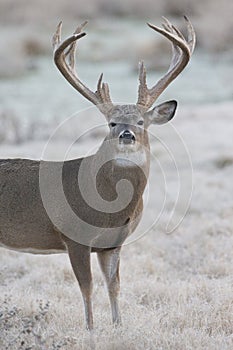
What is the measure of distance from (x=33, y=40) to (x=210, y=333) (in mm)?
21170

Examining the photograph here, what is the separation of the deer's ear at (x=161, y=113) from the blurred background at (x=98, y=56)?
8.56 metres

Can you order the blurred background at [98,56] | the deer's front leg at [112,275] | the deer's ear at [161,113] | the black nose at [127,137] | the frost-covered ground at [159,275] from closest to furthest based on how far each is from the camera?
the black nose at [127,137] < the frost-covered ground at [159,275] < the deer's ear at [161,113] < the deer's front leg at [112,275] < the blurred background at [98,56]

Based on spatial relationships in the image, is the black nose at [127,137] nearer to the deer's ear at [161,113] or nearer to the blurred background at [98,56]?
the deer's ear at [161,113]

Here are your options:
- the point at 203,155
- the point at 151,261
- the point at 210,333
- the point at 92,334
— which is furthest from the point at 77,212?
the point at 203,155

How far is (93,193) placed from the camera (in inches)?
229

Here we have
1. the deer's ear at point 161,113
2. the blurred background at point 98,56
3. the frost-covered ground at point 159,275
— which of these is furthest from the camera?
the blurred background at point 98,56

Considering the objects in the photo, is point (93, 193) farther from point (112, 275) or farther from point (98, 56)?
point (98, 56)

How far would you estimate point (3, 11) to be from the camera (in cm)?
3145

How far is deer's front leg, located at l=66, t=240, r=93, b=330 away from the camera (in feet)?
18.7

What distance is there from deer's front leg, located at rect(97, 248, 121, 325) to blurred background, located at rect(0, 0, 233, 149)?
840 centimetres

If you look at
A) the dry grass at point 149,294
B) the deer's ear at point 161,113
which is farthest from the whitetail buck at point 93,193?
the dry grass at point 149,294

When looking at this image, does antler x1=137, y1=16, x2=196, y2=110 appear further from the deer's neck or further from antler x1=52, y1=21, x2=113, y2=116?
the deer's neck

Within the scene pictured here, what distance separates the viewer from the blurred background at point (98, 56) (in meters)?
18.0

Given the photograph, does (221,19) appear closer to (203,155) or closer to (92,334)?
(203,155)
